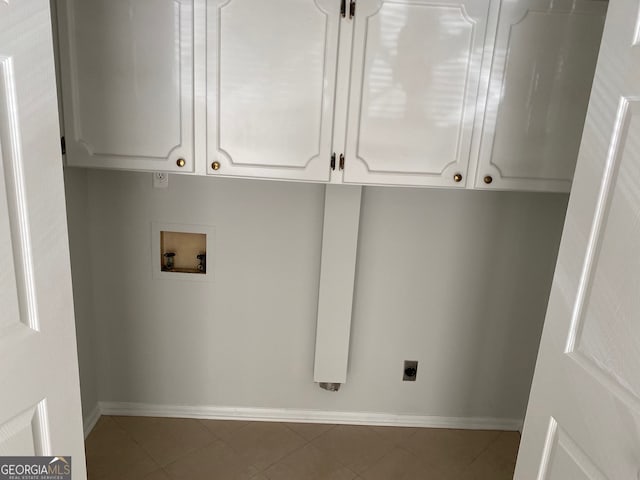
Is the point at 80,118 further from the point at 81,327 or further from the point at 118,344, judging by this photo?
the point at 118,344

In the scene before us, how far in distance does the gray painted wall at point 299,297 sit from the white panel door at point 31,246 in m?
1.10

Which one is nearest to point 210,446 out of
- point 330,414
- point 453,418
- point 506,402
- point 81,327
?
point 330,414

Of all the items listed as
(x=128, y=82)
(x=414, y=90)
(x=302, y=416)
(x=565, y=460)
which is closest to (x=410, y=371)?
(x=302, y=416)

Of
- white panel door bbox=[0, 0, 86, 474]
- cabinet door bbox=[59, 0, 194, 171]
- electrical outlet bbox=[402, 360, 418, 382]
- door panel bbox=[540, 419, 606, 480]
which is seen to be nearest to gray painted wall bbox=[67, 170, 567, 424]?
electrical outlet bbox=[402, 360, 418, 382]

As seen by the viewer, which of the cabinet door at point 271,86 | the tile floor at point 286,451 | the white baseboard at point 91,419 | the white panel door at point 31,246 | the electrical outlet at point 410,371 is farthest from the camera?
the electrical outlet at point 410,371

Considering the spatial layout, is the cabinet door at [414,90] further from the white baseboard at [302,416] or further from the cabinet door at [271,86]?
the white baseboard at [302,416]

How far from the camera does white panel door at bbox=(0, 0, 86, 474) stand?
1.03 metres

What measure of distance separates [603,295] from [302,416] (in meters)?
1.85

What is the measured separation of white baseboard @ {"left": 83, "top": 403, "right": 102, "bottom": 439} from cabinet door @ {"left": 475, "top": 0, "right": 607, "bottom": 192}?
83.4 inches

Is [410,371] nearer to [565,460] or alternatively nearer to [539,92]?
[565,460]

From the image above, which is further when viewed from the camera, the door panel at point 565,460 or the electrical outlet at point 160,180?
the electrical outlet at point 160,180

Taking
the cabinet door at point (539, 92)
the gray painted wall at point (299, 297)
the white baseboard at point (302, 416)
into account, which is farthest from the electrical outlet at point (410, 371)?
the cabinet door at point (539, 92)

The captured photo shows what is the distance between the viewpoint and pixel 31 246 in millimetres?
1115

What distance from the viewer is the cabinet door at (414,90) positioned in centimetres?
174
